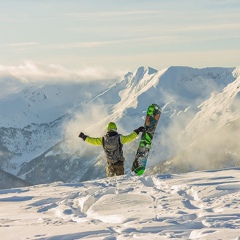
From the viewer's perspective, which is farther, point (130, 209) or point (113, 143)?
point (113, 143)

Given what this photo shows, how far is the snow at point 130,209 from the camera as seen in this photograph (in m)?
7.88

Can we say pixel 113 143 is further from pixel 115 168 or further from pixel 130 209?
pixel 130 209

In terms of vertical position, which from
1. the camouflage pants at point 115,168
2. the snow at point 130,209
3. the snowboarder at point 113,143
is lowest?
the snow at point 130,209

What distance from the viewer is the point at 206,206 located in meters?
9.70

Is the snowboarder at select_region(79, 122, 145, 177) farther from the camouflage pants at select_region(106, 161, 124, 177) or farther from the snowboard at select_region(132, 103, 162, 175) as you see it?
the snowboard at select_region(132, 103, 162, 175)

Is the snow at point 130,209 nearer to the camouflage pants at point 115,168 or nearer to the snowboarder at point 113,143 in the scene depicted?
the snowboarder at point 113,143

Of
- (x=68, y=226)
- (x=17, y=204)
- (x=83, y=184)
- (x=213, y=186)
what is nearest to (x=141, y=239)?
(x=68, y=226)

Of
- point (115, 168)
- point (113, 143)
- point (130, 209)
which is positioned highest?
point (113, 143)

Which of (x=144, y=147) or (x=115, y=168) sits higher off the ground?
(x=144, y=147)

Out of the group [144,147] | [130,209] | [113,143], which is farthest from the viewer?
[144,147]

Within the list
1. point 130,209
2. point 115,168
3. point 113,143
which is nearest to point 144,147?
point 115,168

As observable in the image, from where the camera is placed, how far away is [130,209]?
10.1 m

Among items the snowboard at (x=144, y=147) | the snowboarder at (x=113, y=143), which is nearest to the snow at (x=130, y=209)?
the snowboarder at (x=113, y=143)

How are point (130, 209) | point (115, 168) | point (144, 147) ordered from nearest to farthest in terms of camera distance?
point (130, 209) → point (115, 168) → point (144, 147)
